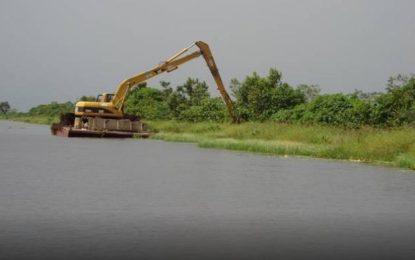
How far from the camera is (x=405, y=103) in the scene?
3075cm

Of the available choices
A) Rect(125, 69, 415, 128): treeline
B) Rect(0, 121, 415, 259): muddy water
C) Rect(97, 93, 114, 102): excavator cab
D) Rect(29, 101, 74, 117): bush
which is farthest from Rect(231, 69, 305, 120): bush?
Rect(29, 101, 74, 117): bush

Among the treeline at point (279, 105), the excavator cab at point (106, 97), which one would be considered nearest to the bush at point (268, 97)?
the treeline at point (279, 105)

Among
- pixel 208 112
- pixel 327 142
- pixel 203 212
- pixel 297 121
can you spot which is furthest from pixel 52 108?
pixel 203 212

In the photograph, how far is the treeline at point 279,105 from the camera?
103ft

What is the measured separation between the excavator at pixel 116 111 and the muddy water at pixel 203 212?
20.1 m

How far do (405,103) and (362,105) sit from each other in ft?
7.85

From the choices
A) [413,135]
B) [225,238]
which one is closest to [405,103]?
[413,135]

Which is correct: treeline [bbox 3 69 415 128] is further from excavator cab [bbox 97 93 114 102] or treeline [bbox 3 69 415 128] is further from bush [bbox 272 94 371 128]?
excavator cab [bbox 97 93 114 102]

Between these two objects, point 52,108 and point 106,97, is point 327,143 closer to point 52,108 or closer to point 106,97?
point 106,97

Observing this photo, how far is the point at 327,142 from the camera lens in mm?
24109

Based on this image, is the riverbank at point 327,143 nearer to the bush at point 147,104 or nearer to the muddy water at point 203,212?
the muddy water at point 203,212

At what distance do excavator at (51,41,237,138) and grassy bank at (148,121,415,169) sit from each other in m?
4.04

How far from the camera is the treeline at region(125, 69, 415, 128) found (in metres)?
31.3

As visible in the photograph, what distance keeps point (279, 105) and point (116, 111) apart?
1185 cm
